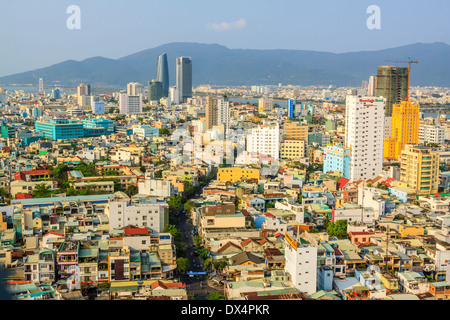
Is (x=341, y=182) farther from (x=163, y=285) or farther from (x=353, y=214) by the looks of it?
(x=163, y=285)

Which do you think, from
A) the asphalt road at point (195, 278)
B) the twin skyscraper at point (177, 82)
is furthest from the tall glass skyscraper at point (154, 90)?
the asphalt road at point (195, 278)

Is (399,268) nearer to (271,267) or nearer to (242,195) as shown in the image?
(271,267)

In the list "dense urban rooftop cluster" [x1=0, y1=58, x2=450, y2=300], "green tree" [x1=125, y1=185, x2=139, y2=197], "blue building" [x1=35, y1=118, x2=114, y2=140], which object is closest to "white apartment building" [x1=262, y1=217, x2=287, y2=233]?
"dense urban rooftop cluster" [x1=0, y1=58, x2=450, y2=300]

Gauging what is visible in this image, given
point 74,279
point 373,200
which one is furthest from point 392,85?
point 74,279

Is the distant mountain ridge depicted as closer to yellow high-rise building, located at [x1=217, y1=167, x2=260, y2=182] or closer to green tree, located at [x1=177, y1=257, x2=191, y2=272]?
yellow high-rise building, located at [x1=217, y1=167, x2=260, y2=182]

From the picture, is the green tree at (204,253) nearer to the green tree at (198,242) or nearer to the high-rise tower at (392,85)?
the green tree at (198,242)
